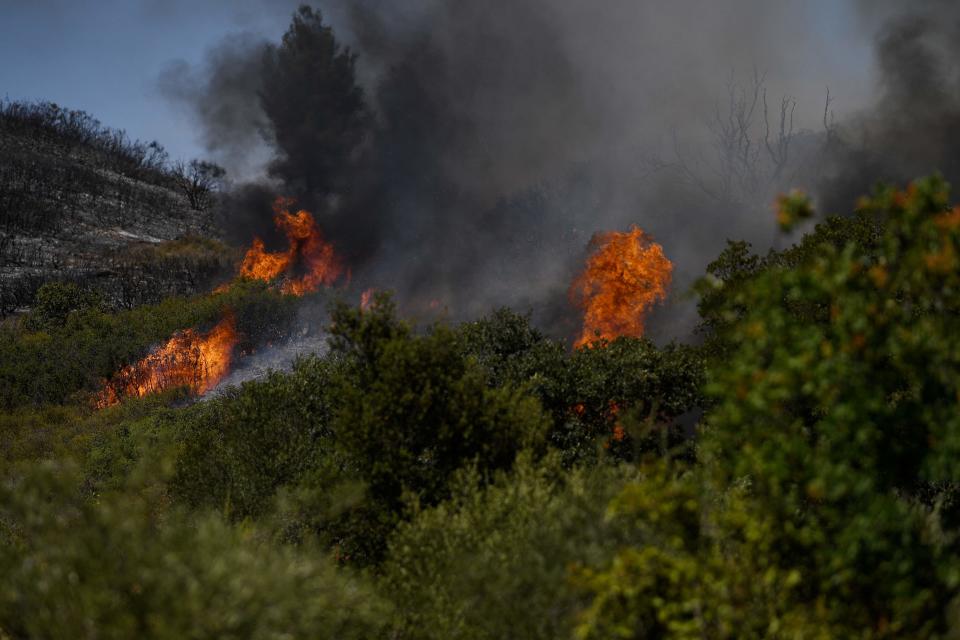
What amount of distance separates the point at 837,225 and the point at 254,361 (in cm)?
4589

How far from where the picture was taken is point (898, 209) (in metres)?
9.12

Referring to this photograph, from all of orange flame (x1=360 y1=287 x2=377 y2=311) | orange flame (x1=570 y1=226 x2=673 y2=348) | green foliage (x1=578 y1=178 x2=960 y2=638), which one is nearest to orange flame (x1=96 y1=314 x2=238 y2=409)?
orange flame (x1=360 y1=287 x2=377 y2=311)

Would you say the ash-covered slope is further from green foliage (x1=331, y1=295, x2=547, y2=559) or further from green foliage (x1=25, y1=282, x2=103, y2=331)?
green foliage (x1=331, y1=295, x2=547, y2=559)

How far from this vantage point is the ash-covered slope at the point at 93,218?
339 ft

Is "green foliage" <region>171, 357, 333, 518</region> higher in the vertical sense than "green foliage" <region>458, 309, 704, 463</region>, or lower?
lower

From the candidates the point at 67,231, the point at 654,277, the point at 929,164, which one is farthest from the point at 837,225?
the point at 67,231

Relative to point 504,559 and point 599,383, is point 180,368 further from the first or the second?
point 504,559

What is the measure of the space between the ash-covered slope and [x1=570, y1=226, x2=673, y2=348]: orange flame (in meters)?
69.1

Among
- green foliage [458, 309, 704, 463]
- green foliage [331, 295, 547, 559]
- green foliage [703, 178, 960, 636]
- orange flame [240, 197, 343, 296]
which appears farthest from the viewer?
orange flame [240, 197, 343, 296]

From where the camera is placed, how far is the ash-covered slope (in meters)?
103

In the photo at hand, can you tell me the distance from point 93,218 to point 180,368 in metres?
96.6

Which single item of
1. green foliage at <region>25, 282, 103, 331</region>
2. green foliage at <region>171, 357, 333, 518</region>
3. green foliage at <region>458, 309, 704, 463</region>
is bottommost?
green foliage at <region>171, 357, 333, 518</region>

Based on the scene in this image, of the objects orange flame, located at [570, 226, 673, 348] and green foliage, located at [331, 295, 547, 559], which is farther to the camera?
orange flame, located at [570, 226, 673, 348]

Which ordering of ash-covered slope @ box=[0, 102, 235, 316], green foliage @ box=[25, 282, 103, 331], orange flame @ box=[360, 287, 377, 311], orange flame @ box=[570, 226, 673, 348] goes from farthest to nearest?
→ ash-covered slope @ box=[0, 102, 235, 316] → green foliage @ box=[25, 282, 103, 331] → orange flame @ box=[360, 287, 377, 311] → orange flame @ box=[570, 226, 673, 348]
